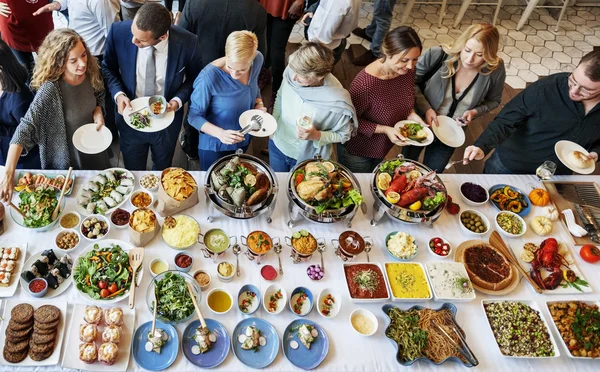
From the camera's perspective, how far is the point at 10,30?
3980 mm

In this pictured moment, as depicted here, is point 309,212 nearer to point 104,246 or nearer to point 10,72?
point 104,246

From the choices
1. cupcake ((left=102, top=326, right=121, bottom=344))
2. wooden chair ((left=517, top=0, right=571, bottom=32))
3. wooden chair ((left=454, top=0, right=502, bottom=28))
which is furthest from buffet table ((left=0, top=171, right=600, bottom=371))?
wooden chair ((left=517, top=0, right=571, bottom=32))

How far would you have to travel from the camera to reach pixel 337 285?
2602mm

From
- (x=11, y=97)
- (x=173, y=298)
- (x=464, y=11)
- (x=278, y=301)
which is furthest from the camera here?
(x=464, y=11)

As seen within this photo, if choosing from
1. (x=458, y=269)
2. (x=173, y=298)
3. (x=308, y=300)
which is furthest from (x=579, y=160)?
(x=173, y=298)

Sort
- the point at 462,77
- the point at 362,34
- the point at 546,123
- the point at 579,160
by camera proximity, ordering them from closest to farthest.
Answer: the point at 579,160, the point at 546,123, the point at 462,77, the point at 362,34

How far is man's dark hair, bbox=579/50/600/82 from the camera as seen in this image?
9.29ft

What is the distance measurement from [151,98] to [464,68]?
2.34 m

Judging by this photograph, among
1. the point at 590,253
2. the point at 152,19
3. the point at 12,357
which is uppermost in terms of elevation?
the point at 152,19

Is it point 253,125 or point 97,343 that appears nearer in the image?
point 97,343

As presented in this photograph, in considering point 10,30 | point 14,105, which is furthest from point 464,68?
point 10,30

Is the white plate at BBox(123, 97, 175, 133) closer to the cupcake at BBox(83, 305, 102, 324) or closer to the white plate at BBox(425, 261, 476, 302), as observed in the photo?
the cupcake at BBox(83, 305, 102, 324)

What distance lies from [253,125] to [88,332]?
1607 millimetres

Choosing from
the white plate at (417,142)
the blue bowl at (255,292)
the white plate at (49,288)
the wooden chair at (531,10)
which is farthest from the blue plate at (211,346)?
the wooden chair at (531,10)
